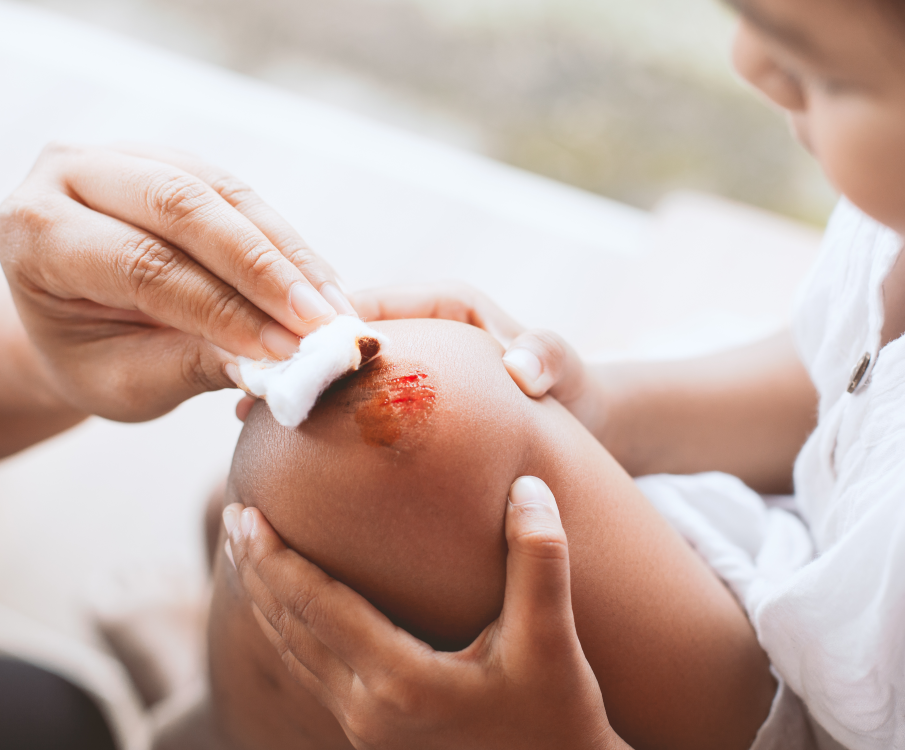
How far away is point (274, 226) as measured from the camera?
1.90 ft

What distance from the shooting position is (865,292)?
2.09ft

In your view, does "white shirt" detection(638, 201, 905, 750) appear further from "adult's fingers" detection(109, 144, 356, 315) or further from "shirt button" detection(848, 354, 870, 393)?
"adult's fingers" detection(109, 144, 356, 315)

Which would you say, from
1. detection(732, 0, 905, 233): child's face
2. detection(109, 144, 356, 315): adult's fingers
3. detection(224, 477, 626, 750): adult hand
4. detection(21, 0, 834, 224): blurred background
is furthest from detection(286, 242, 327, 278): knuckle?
detection(21, 0, 834, 224): blurred background

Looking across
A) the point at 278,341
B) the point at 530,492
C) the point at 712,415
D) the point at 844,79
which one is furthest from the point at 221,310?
the point at 712,415

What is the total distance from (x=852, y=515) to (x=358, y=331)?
42 cm

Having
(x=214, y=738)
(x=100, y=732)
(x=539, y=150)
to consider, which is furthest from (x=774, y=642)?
(x=539, y=150)

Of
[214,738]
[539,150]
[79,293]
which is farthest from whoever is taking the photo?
[539,150]

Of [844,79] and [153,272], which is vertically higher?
[844,79]

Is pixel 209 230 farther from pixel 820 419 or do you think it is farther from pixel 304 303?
pixel 820 419

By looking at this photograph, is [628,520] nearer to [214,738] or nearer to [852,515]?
[852,515]

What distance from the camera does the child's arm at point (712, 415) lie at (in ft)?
2.64

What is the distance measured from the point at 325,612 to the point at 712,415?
1.66ft

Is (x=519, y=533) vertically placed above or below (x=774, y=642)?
above

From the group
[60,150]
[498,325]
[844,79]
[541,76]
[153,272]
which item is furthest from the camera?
[541,76]
